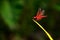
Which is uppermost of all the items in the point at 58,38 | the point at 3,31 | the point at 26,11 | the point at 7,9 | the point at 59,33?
the point at 7,9

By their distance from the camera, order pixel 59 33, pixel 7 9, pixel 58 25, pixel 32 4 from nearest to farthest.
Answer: pixel 7 9, pixel 32 4, pixel 59 33, pixel 58 25

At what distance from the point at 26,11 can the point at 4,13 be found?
31cm

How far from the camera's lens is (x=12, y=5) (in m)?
1.54

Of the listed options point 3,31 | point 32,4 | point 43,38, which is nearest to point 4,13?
point 32,4

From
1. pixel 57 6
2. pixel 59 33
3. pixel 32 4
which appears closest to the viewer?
pixel 32 4

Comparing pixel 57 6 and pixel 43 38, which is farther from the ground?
pixel 57 6

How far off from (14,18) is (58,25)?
3.22ft

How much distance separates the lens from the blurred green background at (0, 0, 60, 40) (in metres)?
1.53

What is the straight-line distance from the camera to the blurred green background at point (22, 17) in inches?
60.2

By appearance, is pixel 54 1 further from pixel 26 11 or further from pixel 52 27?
pixel 52 27

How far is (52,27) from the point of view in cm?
224

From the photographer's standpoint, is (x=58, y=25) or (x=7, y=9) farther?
(x=58, y=25)

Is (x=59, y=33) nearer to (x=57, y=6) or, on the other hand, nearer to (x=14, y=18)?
(x=57, y=6)

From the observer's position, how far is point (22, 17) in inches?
72.4
